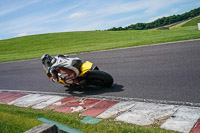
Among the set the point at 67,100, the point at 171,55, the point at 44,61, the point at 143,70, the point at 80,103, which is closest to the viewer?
the point at 80,103

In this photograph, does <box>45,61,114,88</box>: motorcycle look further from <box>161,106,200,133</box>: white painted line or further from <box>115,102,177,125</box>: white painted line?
<box>161,106,200,133</box>: white painted line

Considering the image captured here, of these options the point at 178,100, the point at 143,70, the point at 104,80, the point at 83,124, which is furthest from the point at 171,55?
the point at 83,124

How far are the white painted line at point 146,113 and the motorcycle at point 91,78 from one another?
2002 millimetres

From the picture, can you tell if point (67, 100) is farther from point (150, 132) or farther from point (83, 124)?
point (150, 132)

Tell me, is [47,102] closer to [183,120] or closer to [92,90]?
[92,90]

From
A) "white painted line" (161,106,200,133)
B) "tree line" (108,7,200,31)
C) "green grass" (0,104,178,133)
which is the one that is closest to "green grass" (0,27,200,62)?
"white painted line" (161,106,200,133)

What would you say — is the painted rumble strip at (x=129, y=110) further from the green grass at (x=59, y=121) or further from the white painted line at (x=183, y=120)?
the green grass at (x=59, y=121)

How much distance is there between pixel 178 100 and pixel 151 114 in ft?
3.02

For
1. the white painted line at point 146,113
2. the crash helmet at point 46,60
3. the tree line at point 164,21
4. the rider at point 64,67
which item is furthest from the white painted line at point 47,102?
the tree line at point 164,21

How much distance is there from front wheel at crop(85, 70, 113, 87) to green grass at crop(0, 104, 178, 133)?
181cm

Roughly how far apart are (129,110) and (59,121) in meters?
1.63

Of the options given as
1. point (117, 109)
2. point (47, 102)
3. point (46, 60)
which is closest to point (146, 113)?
point (117, 109)

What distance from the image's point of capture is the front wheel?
7.16 m

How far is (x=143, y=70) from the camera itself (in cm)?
846
